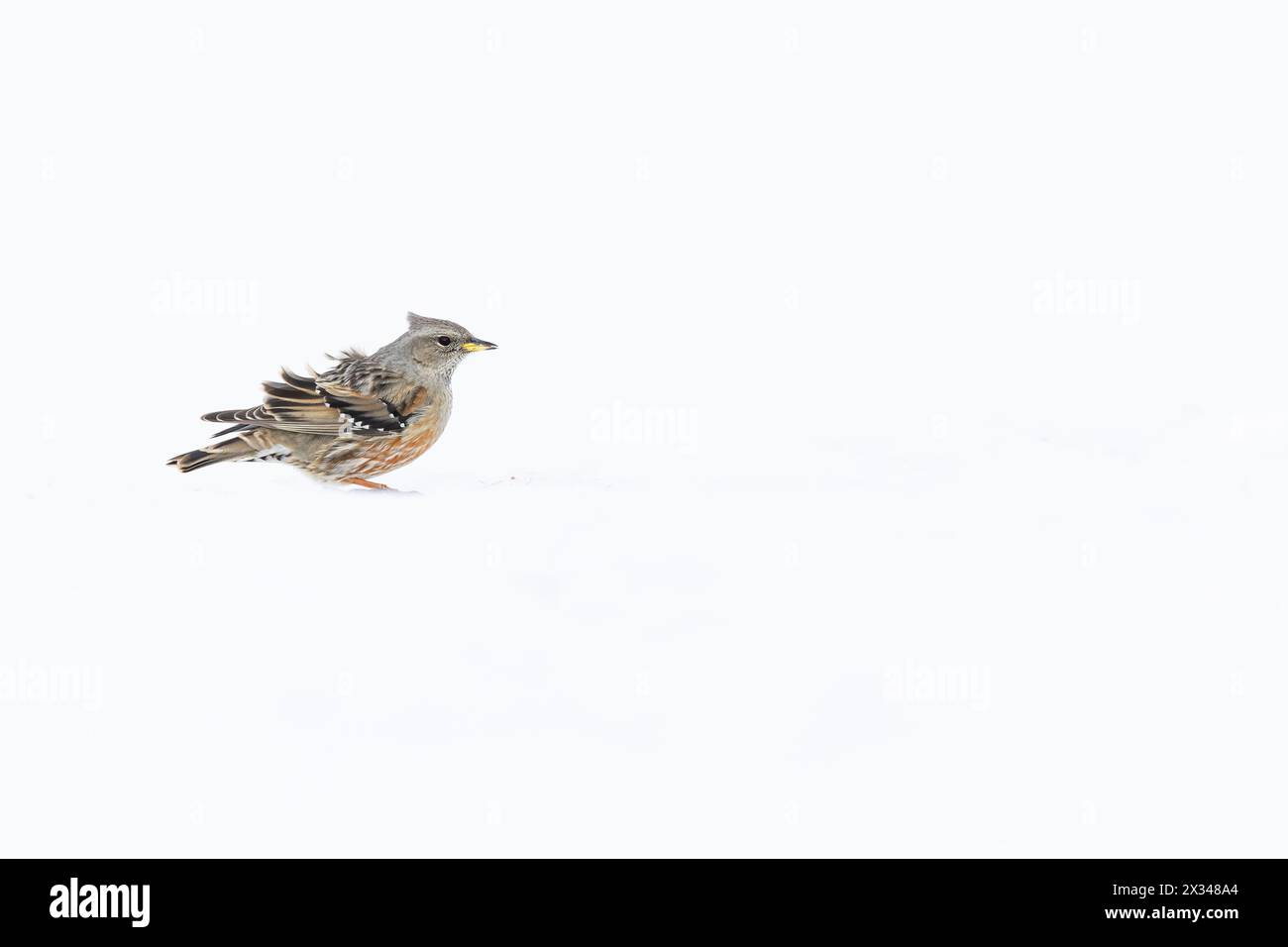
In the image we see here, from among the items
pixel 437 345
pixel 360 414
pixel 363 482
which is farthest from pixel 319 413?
pixel 437 345

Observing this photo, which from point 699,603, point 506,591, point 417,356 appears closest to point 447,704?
point 506,591

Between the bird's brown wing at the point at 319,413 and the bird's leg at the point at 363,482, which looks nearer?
the bird's brown wing at the point at 319,413

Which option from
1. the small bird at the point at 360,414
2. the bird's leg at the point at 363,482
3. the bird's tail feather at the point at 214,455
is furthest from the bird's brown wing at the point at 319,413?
the bird's leg at the point at 363,482

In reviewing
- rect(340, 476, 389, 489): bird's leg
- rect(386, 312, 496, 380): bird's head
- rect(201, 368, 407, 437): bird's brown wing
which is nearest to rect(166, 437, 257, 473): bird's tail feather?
rect(201, 368, 407, 437): bird's brown wing

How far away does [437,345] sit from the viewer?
1090 cm

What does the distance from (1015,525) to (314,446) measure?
17.9ft

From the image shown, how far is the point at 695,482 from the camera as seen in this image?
1030 cm

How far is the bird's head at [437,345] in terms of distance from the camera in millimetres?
10883

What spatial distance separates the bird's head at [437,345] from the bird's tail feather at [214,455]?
4.86ft

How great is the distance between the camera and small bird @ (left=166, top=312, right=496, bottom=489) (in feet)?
34.3

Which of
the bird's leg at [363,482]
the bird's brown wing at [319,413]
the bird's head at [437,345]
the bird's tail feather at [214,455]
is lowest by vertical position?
the bird's leg at [363,482]

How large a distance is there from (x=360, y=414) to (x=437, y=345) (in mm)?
908

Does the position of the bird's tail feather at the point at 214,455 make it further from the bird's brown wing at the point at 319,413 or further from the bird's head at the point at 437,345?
the bird's head at the point at 437,345

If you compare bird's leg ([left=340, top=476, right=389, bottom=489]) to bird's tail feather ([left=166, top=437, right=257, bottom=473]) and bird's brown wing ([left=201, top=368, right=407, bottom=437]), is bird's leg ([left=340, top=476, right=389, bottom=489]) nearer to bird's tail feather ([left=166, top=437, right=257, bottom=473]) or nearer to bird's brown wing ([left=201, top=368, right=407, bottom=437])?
bird's brown wing ([left=201, top=368, right=407, bottom=437])
